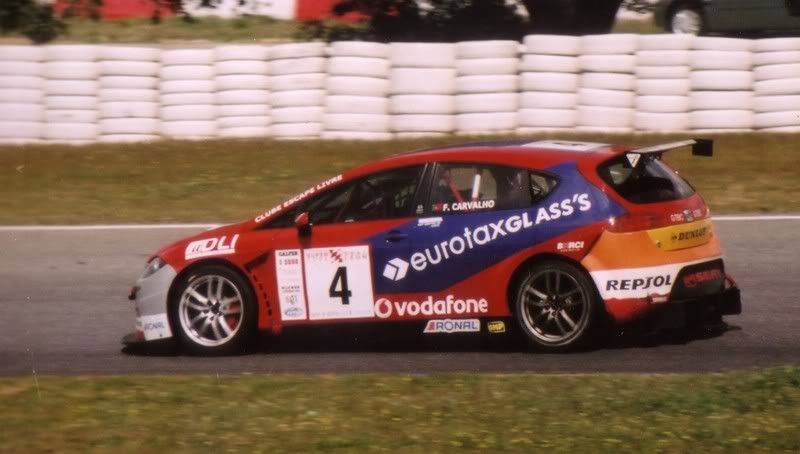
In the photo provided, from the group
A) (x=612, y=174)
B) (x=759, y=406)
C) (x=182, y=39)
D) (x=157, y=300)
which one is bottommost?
(x=759, y=406)

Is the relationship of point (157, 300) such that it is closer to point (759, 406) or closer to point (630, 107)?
point (759, 406)

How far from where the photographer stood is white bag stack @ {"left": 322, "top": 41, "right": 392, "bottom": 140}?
17812 mm

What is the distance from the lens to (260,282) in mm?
9133

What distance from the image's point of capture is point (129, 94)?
1838 cm

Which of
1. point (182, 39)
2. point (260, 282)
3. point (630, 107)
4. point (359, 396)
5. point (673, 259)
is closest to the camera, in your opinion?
point (359, 396)

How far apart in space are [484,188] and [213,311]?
201cm

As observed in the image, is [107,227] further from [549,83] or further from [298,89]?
[549,83]

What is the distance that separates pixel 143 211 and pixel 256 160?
101 inches

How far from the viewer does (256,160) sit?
58.5 ft

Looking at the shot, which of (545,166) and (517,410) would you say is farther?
(545,166)

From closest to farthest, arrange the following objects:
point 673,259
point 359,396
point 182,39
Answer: point 359,396
point 673,259
point 182,39

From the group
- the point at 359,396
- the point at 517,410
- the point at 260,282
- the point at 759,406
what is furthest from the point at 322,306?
the point at 759,406

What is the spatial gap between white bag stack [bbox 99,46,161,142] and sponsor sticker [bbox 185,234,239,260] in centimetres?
941

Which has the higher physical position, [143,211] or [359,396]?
[143,211]
